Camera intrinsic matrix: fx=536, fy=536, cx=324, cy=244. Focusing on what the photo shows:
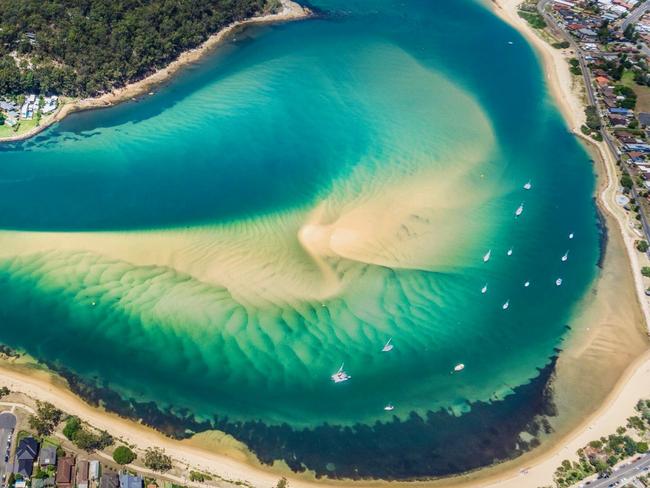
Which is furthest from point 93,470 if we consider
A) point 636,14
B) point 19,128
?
point 636,14

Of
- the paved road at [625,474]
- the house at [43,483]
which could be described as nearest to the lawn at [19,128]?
the house at [43,483]

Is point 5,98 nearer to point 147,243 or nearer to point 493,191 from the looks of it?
point 147,243

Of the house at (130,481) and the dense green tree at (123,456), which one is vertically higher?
the dense green tree at (123,456)

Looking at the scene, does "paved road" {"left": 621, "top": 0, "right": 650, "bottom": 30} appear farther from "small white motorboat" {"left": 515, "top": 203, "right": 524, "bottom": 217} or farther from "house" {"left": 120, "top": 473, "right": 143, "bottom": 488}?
"house" {"left": 120, "top": 473, "right": 143, "bottom": 488}

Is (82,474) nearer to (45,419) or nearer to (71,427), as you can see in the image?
(71,427)

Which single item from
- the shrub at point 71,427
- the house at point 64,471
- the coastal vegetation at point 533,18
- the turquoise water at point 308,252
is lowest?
the house at point 64,471

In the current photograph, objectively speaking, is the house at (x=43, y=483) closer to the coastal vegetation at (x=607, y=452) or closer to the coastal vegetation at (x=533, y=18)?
the coastal vegetation at (x=607, y=452)
